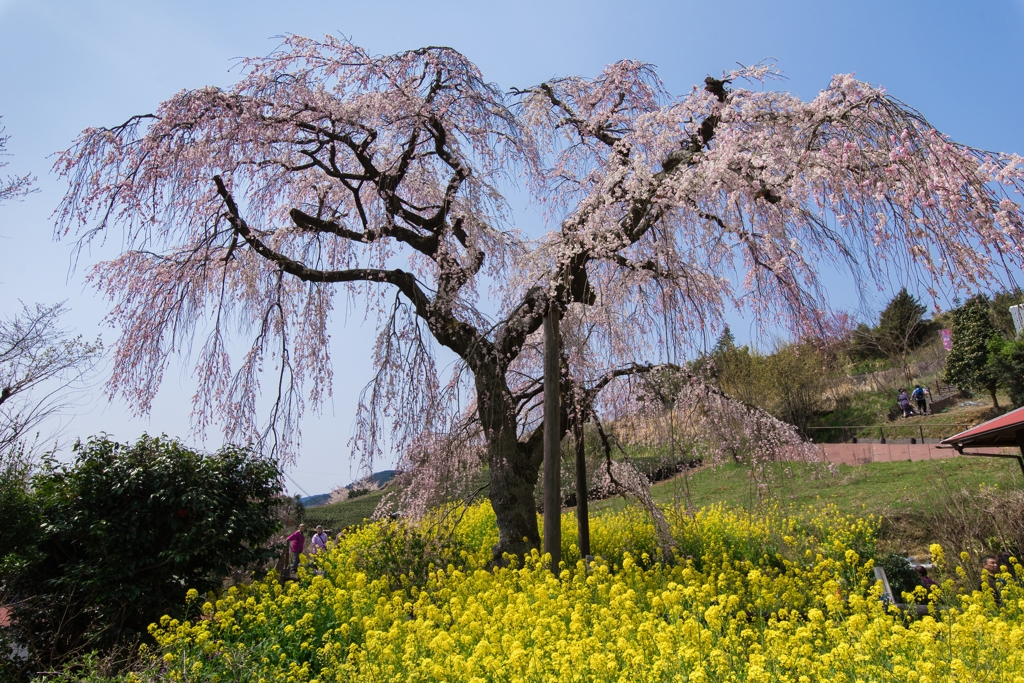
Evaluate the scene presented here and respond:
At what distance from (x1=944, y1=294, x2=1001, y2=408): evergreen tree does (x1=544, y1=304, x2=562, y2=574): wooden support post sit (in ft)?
60.6

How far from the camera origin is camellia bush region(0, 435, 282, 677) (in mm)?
5852

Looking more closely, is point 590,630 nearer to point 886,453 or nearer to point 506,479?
point 506,479

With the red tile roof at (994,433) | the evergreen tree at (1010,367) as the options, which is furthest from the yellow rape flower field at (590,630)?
the evergreen tree at (1010,367)

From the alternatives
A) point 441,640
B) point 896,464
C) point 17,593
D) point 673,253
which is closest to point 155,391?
point 17,593

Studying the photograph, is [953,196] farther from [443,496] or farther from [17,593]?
[17,593]

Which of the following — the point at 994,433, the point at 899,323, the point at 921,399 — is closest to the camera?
the point at 994,433

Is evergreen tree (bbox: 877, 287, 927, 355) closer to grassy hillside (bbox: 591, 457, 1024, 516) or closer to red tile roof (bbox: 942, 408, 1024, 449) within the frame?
grassy hillside (bbox: 591, 457, 1024, 516)

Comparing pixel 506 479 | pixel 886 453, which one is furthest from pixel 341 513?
pixel 886 453

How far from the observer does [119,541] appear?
6199 millimetres

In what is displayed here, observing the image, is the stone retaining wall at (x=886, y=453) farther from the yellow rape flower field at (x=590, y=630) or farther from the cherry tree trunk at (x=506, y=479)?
the cherry tree trunk at (x=506, y=479)

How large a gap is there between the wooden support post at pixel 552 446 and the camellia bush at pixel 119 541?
316 cm

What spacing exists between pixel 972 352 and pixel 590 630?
2188 centimetres

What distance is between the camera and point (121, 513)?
635 cm

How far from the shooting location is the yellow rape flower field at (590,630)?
3.18 meters
